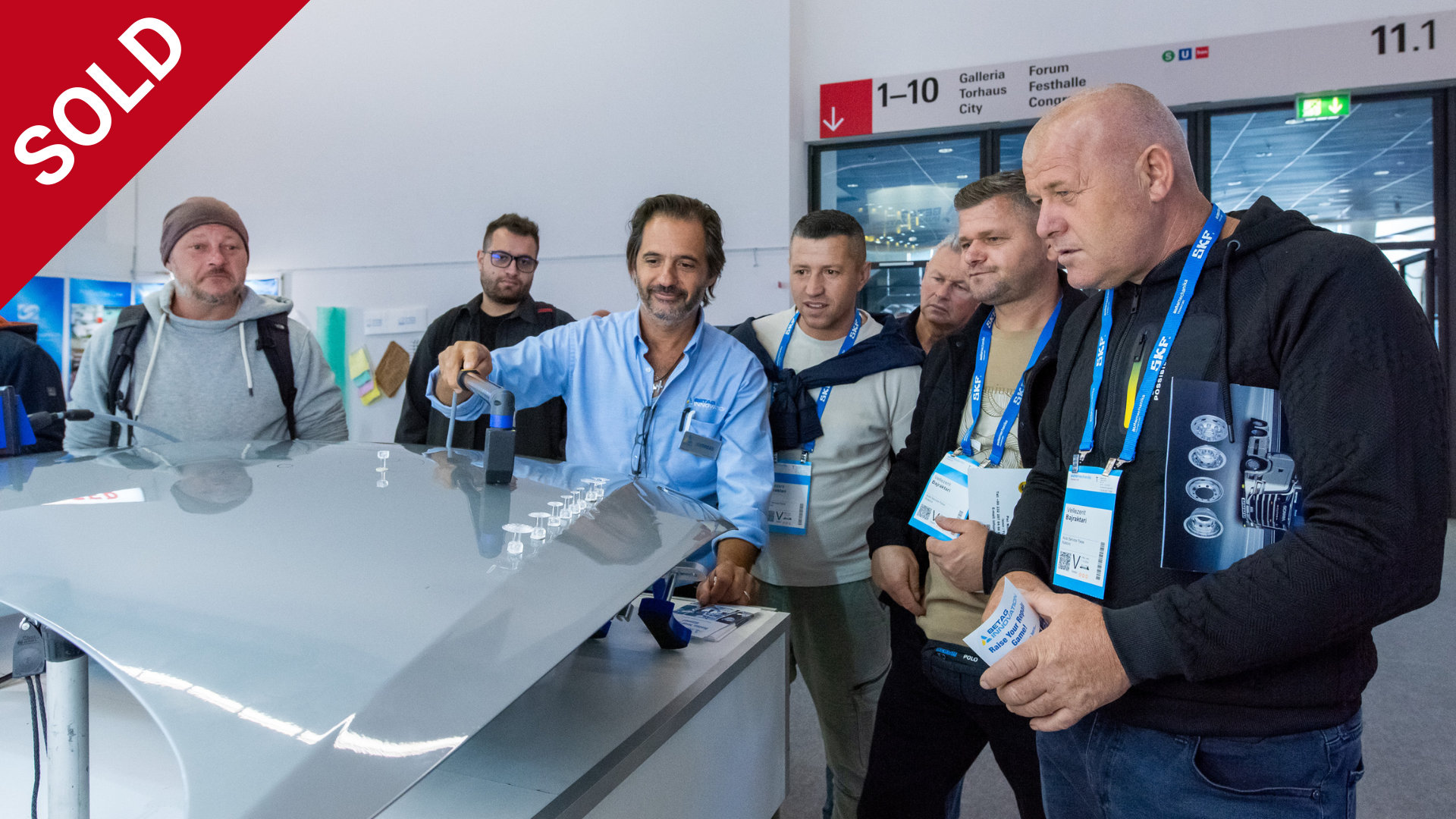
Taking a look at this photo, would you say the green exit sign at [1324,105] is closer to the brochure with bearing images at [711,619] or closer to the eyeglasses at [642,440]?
the eyeglasses at [642,440]

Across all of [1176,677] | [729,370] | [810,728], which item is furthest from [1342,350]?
[810,728]

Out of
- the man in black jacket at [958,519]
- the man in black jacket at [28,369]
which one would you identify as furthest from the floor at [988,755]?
the man in black jacket at [28,369]

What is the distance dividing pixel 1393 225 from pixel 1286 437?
495 centimetres

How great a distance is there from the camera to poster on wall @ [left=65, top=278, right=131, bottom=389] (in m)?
6.09

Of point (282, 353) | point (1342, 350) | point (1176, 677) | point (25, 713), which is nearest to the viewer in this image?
point (1342, 350)

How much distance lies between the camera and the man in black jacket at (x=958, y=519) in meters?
1.52

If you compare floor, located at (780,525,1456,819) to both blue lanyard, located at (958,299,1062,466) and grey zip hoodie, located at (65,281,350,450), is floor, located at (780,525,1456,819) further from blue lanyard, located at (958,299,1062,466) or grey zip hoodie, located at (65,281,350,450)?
grey zip hoodie, located at (65,281,350,450)

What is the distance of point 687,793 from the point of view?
1.01 m

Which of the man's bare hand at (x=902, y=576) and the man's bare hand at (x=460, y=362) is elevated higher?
the man's bare hand at (x=460, y=362)

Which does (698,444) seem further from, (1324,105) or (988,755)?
(1324,105)

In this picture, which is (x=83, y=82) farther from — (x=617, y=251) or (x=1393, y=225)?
(x=1393, y=225)

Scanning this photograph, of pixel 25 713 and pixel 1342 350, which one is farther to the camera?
pixel 25 713

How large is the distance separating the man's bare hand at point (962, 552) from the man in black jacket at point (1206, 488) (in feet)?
0.91

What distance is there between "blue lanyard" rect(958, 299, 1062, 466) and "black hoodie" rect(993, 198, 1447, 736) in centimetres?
48
